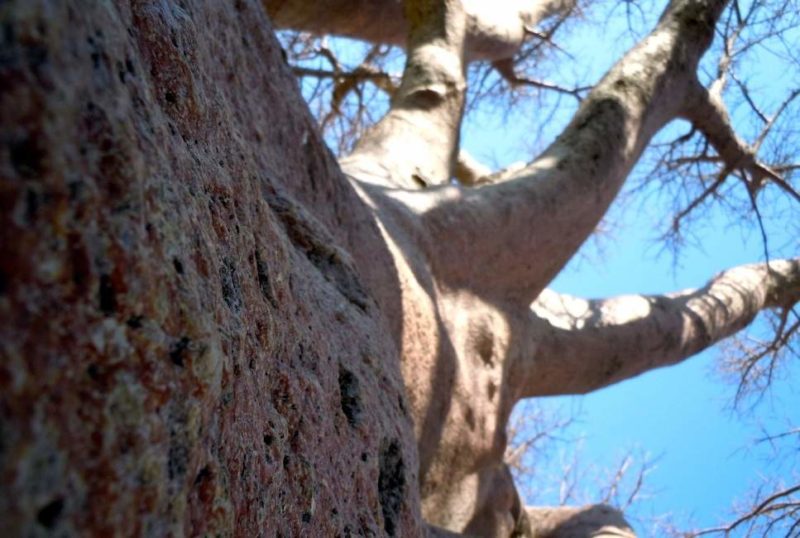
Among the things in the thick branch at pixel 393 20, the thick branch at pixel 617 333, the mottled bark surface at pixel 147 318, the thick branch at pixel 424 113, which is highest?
the thick branch at pixel 393 20

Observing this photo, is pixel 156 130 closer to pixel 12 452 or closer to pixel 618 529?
pixel 12 452

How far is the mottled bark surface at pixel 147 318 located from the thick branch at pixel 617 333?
1.81 meters

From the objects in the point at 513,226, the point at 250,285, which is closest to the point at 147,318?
the point at 250,285

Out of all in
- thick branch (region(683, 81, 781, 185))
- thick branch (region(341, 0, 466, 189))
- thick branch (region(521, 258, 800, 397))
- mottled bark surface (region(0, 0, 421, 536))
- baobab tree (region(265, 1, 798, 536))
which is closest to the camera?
mottled bark surface (region(0, 0, 421, 536))

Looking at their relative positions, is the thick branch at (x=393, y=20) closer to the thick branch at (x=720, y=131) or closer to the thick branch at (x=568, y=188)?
the thick branch at (x=568, y=188)

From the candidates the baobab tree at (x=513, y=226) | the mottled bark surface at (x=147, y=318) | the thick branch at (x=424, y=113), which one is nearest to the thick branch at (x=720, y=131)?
the baobab tree at (x=513, y=226)

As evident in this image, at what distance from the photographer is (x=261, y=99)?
4.84 ft

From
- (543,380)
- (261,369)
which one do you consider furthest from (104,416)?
(543,380)

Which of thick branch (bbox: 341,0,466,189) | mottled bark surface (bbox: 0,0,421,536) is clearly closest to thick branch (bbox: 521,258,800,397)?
thick branch (bbox: 341,0,466,189)

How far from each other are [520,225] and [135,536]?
1.99 metres

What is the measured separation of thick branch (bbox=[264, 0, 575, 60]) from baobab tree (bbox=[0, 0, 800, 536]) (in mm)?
776

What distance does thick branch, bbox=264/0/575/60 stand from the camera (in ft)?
10.7

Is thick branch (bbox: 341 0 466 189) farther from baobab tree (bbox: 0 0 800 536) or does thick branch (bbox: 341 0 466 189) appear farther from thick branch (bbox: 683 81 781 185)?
thick branch (bbox: 683 81 781 185)

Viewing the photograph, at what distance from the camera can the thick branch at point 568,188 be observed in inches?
87.3
